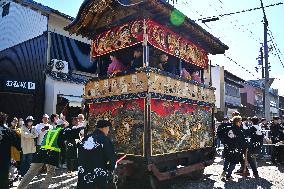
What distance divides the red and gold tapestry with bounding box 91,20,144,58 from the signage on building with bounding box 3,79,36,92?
28.1 ft

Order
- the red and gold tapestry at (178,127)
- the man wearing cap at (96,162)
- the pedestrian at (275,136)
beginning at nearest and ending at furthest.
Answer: the man wearing cap at (96,162) → the red and gold tapestry at (178,127) → the pedestrian at (275,136)

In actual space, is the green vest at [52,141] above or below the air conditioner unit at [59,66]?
below

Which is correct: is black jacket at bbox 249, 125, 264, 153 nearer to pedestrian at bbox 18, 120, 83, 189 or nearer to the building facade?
pedestrian at bbox 18, 120, 83, 189


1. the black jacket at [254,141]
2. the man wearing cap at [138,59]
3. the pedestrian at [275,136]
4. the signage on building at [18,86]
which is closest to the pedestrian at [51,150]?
the man wearing cap at [138,59]

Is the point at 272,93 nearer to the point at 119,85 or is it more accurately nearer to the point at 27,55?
the point at 27,55

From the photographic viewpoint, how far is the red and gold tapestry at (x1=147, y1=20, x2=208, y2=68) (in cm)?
709

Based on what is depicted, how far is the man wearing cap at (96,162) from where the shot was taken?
4316 mm

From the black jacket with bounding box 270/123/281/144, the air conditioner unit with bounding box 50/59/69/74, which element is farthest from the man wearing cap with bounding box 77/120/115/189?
the air conditioner unit with bounding box 50/59/69/74

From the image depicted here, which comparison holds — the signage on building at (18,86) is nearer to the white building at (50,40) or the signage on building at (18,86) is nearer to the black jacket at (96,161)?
the white building at (50,40)

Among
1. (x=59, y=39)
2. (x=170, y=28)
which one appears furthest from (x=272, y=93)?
(x=170, y=28)

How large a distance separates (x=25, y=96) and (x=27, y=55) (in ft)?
9.11

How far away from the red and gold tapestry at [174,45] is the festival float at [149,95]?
3cm

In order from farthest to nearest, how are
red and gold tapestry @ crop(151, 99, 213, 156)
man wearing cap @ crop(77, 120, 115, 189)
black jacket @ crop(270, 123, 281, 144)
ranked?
black jacket @ crop(270, 123, 281, 144) → red and gold tapestry @ crop(151, 99, 213, 156) → man wearing cap @ crop(77, 120, 115, 189)

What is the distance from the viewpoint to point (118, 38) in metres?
7.62
